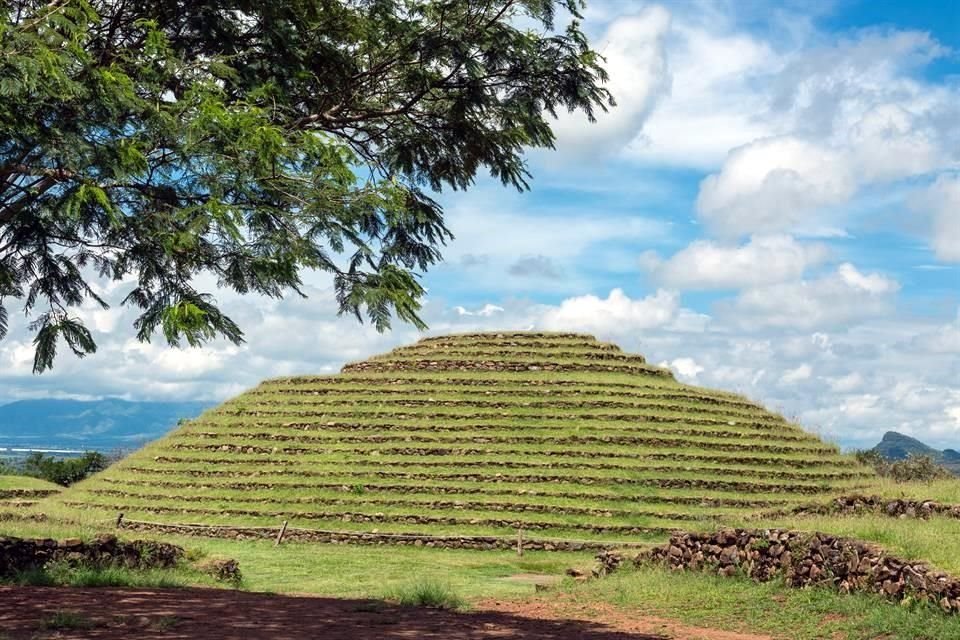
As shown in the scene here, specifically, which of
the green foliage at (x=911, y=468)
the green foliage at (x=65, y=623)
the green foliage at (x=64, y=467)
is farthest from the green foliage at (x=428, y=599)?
the green foliage at (x=64, y=467)

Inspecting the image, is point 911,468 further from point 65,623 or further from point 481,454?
point 65,623

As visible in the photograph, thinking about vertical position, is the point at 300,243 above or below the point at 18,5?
below

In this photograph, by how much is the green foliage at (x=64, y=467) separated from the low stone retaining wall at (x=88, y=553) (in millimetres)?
35223

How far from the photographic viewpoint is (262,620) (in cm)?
1202

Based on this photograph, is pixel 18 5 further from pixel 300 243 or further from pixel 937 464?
pixel 937 464

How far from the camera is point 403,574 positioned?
21641 millimetres

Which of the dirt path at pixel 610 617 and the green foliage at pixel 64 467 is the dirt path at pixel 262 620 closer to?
the dirt path at pixel 610 617

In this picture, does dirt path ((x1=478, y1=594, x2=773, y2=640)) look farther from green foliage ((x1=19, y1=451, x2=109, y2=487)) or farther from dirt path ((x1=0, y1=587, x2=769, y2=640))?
green foliage ((x1=19, y1=451, x2=109, y2=487))

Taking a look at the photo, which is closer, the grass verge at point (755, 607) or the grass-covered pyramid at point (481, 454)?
the grass verge at point (755, 607)

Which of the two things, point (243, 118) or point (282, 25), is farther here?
point (282, 25)

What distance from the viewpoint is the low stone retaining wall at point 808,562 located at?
11844 millimetres

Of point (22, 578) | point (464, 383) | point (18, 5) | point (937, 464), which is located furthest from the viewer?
point (937, 464)

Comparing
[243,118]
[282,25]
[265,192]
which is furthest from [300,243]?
[282,25]

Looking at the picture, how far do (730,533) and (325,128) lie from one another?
972 centimetres
